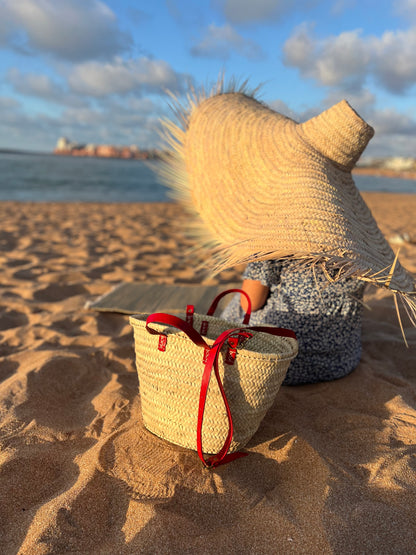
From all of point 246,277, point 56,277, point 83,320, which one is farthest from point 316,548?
point 56,277

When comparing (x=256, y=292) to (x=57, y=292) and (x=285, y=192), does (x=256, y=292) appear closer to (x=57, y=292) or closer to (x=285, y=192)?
(x=285, y=192)

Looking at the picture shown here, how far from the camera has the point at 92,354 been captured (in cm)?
196

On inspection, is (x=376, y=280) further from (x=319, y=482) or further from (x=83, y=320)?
(x=83, y=320)

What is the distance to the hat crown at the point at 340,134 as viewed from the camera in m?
1.53

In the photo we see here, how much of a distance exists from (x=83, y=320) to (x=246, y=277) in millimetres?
1274

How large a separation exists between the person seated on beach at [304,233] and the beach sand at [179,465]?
0.30m

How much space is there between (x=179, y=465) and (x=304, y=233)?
888 millimetres

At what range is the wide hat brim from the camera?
1.38 m

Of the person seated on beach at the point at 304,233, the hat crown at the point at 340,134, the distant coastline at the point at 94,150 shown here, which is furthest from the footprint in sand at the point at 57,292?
the distant coastline at the point at 94,150

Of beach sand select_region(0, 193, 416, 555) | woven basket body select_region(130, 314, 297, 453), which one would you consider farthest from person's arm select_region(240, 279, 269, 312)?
beach sand select_region(0, 193, 416, 555)

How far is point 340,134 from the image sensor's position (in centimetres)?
156

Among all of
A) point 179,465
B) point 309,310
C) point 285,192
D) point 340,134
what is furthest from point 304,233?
point 179,465

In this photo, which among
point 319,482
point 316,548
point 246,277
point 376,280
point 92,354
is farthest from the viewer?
point 92,354

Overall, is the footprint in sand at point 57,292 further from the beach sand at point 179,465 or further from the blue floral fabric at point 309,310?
the blue floral fabric at point 309,310
